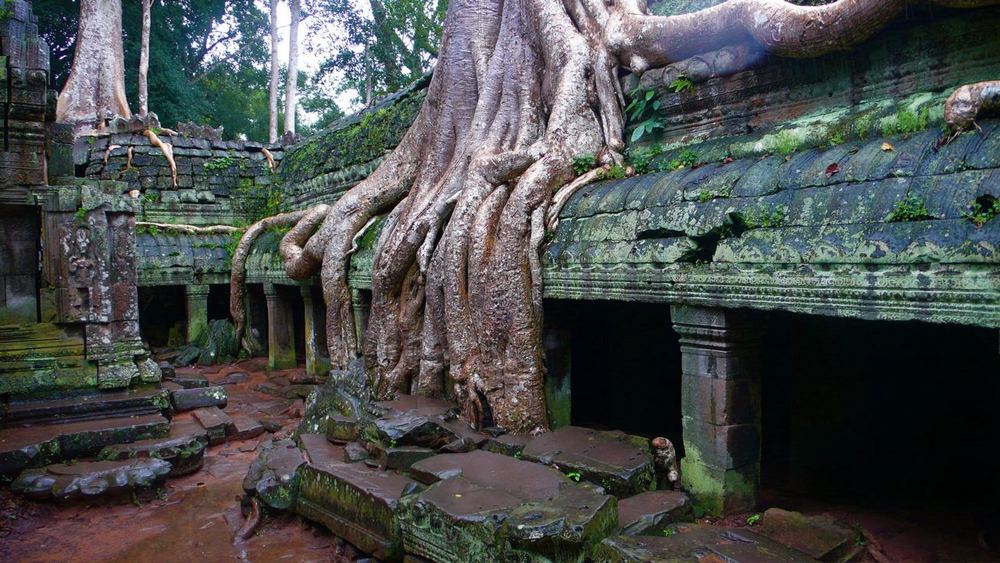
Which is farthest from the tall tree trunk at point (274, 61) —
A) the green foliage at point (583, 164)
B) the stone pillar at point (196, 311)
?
the green foliage at point (583, 164)

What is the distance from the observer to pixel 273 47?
66.5ft

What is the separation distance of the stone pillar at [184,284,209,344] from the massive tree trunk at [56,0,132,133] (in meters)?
6.92

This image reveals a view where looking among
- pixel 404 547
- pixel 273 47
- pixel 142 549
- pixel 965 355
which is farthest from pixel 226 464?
pixel 273 47

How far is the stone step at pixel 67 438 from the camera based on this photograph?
5.62 m

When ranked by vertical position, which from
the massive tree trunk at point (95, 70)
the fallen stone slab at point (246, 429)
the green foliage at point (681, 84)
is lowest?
the fallen stone slab at point (246, 429)

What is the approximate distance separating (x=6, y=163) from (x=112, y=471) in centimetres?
390

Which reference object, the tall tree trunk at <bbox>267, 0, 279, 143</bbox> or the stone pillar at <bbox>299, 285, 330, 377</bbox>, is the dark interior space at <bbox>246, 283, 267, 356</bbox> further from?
the tall tree trunk at <bbox>267, 0, 279, 143</bbox>

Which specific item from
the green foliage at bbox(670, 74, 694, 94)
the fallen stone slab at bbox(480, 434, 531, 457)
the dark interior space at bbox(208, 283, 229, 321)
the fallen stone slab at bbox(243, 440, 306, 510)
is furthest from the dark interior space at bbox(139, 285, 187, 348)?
the green foliage at bbox(670, 74, 694, 94)

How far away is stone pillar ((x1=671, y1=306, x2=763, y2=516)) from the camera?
405 centimetres

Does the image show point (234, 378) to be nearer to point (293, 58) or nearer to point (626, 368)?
point (626, 368)

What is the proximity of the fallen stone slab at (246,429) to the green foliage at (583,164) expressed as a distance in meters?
4.65

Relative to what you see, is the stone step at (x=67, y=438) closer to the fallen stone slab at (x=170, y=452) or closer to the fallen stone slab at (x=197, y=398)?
the fallen stone slab at (x=170, y=452)

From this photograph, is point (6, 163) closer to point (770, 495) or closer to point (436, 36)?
point (770, 495)

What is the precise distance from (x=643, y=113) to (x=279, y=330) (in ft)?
25.5
